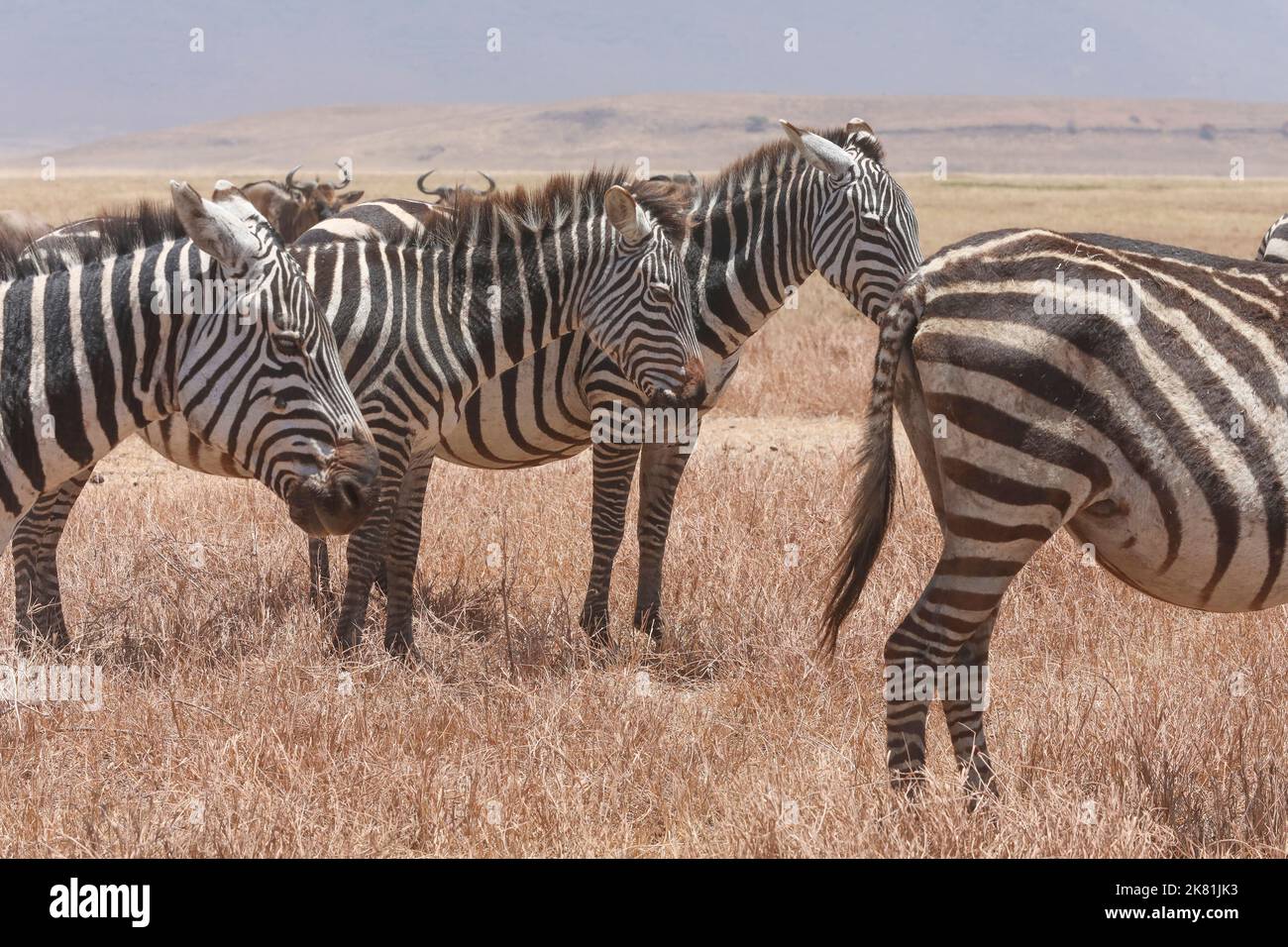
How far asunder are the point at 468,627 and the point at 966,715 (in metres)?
2.88

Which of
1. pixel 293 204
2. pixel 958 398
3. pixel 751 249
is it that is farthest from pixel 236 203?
pixel 293 204

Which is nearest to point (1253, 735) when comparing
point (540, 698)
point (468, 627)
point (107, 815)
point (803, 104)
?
point (540, 698)

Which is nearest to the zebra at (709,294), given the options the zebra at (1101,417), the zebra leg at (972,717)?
the zebra leg at (972,717)

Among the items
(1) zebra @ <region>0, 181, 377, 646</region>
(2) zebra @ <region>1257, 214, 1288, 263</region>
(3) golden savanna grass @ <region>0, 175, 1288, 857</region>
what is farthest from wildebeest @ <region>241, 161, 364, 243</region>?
(2) zebra @ <region>1257, 214, 1288, 263</region>

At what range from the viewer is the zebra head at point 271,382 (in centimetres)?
420

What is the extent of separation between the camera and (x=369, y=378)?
576 cm

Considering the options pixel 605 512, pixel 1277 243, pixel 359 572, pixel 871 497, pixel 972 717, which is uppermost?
pixel 1277 243

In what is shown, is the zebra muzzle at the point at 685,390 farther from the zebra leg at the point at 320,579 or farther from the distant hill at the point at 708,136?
the distant hill at the point at 708,136

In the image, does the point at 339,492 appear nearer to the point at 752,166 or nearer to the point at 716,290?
the point at 716,290

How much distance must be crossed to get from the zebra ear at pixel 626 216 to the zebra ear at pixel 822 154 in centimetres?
125

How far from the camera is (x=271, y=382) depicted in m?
4.25

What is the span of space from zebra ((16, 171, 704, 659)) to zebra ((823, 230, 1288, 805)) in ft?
5.97

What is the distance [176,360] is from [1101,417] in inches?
117

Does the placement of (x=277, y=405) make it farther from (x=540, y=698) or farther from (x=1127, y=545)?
(x=1127, y=545)
